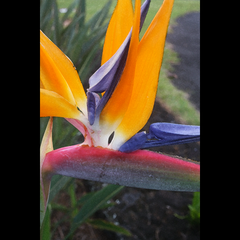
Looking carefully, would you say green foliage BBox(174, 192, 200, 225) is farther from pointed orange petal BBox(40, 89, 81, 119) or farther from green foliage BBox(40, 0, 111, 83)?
pointed orange petal BBox(40, 89, 81, 119)

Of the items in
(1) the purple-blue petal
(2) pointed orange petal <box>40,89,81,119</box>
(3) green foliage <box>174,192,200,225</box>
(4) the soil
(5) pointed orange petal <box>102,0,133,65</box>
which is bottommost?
(4) the soil

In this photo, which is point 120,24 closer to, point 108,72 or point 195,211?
Result: point 108,72

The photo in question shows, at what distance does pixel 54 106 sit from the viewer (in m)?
0.28

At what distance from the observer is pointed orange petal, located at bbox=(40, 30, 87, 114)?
319 mm

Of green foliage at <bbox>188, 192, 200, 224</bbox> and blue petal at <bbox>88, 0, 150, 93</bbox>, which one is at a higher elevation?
→ blue petal at <bbox>88, 0, 150, 93</bbox>

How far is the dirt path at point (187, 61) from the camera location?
1276mm

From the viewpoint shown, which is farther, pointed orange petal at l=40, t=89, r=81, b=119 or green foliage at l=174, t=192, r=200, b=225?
green foliage at l=174, t=192, r=200, b=225

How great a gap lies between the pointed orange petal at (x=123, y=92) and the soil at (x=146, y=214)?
52 cm

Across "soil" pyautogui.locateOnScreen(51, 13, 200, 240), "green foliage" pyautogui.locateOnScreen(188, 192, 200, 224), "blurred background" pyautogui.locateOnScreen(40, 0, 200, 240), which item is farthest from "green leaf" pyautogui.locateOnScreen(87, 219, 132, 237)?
"green foliage" pyautogui.locateOnScreen(188, 192, 200, 224)

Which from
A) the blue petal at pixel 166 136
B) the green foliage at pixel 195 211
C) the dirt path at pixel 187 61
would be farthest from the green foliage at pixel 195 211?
the blue petal at pixel 166 136

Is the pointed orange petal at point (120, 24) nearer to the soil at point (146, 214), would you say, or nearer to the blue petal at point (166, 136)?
the blue petal at point (166, 136)

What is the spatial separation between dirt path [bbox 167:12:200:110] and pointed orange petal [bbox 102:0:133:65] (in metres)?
0.97
